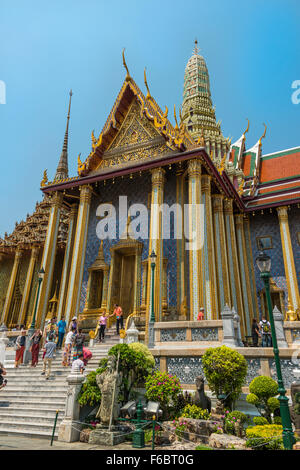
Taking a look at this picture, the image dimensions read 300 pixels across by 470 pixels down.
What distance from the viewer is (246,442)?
198 inches

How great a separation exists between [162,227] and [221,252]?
3.16 meters

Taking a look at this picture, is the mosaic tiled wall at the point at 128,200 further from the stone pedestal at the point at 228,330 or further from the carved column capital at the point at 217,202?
the stone pedestal at the point at 228,330

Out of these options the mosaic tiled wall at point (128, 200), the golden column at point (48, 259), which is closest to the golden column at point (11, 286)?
the golden column at point (48, 259)

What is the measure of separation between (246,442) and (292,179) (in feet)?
50.3

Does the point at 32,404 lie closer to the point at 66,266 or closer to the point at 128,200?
the point at 66,266

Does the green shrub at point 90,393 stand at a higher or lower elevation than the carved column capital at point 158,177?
lower

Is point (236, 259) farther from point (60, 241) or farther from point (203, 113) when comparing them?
point (203, 113)

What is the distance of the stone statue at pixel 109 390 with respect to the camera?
19.3 feet

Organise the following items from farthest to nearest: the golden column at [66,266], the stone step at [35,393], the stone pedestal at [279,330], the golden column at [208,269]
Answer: the golden column at [66,266], the golden column at [208,269], the stone pedestal at [279,330], the stone step at [35,393]

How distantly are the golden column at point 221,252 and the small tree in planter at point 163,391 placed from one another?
6.30 meters

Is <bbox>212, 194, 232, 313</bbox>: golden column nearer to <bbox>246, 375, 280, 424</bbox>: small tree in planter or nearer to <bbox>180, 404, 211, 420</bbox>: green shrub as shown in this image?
<bbox>246, 375, 280, 424</bbox>: small tree in planter

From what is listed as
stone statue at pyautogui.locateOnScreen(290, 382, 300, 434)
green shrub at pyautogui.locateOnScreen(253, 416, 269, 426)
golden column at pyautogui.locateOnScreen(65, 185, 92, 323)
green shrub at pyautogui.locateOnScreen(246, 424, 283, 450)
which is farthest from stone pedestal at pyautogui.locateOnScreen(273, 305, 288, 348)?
golden column at pyautogui.locateOnScreen(65, 185, 92, 323)

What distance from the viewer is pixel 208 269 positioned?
1159 cm

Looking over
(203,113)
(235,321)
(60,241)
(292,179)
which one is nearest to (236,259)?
(292,179)
